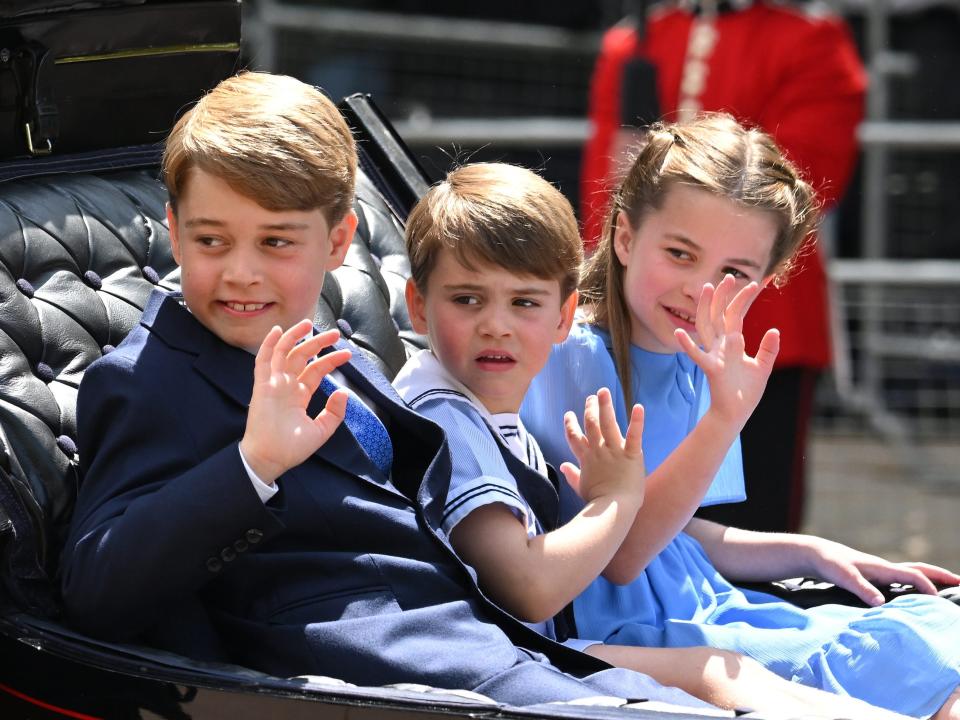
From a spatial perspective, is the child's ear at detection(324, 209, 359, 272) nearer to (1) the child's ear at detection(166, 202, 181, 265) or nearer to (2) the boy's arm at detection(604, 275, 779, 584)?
(1) the child's ear at detection(166, 202, 181, 265)

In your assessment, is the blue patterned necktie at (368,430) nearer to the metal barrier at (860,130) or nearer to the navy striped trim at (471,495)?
the navy striped trim at (471,495)

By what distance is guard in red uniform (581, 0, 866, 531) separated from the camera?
3.58 meters

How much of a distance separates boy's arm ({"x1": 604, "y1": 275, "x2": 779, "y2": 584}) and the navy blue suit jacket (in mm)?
294

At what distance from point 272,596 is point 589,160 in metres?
2.58

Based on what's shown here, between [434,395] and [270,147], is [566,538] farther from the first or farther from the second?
[270,147]

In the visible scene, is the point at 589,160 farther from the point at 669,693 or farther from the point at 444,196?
the point at 669,693

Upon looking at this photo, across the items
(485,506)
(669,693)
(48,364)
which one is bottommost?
(669,693)

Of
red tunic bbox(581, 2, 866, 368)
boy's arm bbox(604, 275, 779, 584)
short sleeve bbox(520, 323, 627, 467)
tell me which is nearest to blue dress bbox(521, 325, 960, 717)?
short sleeve bbox(520, 323, 627, 467)

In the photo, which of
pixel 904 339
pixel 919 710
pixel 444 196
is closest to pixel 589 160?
pixel 904 339

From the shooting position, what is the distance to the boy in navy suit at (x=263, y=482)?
1.61 metres

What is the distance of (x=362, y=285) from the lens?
2348 millimetres

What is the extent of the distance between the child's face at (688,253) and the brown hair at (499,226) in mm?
161

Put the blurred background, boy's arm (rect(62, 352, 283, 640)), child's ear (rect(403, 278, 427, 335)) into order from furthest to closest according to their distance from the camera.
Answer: the blurred background → child's ear (rect(403, 278, 427, 335)) → boy's arm (rect(62, 352, 283, 640))

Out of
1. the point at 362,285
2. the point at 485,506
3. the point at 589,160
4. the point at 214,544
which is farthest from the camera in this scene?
the point at 589,160
